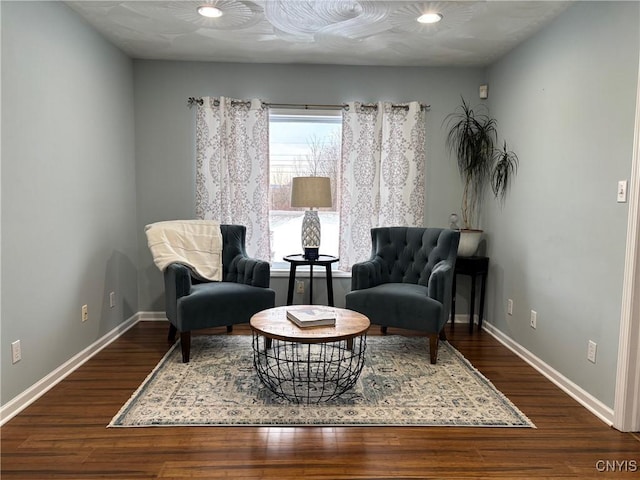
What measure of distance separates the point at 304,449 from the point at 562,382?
71.5 inches

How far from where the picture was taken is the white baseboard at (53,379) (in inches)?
94.1

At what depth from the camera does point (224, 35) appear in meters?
3.52

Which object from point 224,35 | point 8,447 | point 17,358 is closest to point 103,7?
point 224,35

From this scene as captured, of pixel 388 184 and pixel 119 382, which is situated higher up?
pixel 388 184

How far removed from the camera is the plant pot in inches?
156

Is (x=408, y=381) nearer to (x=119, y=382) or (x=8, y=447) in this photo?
(x=119, y=382)

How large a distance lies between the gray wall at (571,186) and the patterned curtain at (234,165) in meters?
2.21

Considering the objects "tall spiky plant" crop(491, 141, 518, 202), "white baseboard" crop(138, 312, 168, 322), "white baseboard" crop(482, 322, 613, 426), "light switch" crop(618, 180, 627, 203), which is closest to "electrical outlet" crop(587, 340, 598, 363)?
"white baseboard" crop(482, 322, 613, 426)

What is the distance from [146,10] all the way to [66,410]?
2595 millimetres

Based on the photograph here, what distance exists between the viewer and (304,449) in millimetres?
2127

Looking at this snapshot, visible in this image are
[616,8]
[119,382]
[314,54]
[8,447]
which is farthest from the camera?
[314,54]

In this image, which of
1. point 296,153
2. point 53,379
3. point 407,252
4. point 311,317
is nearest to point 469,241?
point 407,252

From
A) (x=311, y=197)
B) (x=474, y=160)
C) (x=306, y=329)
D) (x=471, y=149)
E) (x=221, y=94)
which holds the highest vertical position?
(x=221, y=94)

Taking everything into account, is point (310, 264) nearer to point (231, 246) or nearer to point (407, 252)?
point (231, 246)
